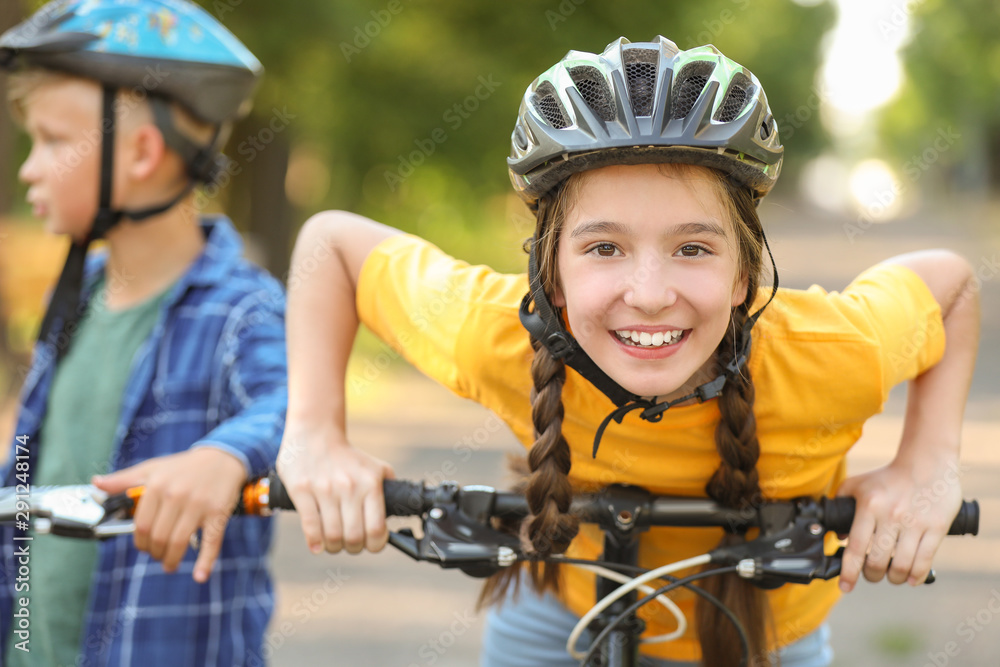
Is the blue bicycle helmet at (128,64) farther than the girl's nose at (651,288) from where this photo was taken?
Yes

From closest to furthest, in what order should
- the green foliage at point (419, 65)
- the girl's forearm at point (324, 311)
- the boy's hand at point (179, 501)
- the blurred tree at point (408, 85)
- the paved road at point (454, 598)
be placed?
the boy's hand at point (179, 501)
the girl's forearm at point (324, 311)
the paved road at point (454, 598)
the green foliage at point (419, 65)
the blurred tree at point (408, 85)

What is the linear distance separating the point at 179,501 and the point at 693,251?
1323 mm

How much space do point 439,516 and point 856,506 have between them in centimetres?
93

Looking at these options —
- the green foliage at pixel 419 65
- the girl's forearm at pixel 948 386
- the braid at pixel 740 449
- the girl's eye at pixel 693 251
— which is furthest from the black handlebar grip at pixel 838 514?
the green foliage at pixel 419 65

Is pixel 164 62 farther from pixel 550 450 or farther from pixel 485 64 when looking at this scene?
pixel 485 64

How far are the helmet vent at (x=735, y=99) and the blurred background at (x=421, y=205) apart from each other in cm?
59

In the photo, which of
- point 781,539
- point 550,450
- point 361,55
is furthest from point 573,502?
point 361,55

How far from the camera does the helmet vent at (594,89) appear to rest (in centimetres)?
215

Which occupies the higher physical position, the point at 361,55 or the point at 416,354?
the point at 361,55

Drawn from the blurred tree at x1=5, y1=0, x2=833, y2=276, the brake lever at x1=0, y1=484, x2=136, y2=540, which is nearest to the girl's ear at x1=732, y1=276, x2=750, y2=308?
the brake lever at x1=0, y1=484, x2=136, y2=540

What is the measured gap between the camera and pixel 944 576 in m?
6.26

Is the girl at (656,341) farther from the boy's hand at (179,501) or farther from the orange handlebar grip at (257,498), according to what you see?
the boy's hand at (179,501)

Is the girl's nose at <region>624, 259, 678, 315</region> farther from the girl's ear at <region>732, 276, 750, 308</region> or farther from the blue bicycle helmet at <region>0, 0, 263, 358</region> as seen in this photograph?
the blue bicycle helmet at <region>0, 0, 263, 358</region>

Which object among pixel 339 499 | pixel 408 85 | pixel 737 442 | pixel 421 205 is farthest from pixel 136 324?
pixel 421 205
